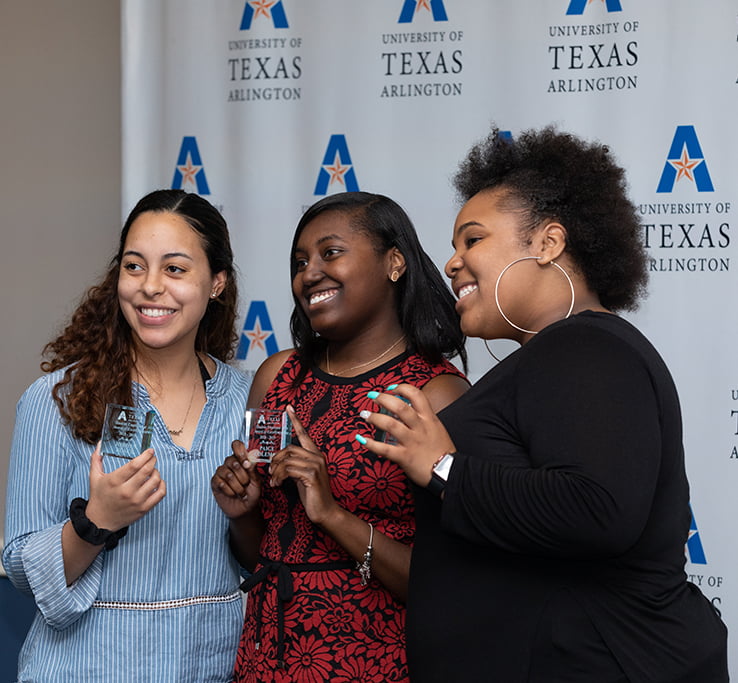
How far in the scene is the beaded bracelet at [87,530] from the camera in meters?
1.70

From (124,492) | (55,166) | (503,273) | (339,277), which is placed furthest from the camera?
(55,166)

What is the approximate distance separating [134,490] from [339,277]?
60cm

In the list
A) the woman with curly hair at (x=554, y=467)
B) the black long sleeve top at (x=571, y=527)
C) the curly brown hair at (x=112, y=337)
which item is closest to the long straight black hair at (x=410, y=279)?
the curly brown hair at (x=112, y=337)

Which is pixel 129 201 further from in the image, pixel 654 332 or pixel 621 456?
pixel 621 456

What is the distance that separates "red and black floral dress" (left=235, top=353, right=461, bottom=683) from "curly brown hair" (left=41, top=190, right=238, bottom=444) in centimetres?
39

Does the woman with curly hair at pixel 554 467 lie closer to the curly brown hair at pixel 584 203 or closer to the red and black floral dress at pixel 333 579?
the curly brown hair at pixel 584 203

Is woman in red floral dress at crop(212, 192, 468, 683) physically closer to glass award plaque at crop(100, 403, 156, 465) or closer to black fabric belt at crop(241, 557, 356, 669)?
black fabric belt at crop(241, 557, 356, 669)

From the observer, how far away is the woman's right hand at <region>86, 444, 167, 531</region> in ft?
5.51

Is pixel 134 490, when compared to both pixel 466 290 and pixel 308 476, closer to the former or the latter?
pixel 308 476

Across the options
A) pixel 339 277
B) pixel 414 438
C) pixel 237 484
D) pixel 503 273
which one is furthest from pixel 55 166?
pixel 414 438

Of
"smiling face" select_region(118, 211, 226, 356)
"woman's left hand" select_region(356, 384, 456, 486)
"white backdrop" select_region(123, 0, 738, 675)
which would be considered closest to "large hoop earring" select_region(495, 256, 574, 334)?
"woman's left hand" select_region(356, 384, 456, 486)

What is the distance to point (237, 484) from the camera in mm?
1847

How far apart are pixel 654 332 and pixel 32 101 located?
106 inches

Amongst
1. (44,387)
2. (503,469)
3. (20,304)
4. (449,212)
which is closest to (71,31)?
(20,304)
